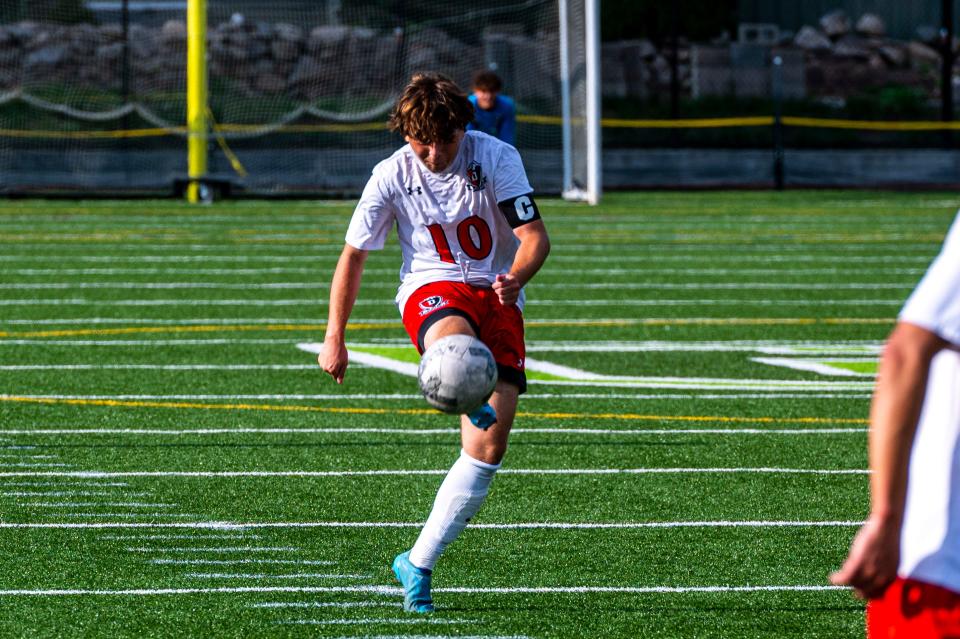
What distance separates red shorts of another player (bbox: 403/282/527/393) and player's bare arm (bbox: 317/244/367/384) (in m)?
0.21

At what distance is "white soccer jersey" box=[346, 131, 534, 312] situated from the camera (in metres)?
5.89

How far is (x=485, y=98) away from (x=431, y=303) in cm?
1131

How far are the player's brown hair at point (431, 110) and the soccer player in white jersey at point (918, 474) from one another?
9.08 feet

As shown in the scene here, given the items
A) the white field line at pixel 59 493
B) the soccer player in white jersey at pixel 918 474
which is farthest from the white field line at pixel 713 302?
the soccer player in white jersey at pixel 918 474

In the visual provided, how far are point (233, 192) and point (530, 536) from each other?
2243cm

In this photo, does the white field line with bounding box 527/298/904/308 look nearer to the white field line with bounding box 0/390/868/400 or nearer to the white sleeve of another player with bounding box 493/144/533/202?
the white field line with bounding box 0/390/868/400

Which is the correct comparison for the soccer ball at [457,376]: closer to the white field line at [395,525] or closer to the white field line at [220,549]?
the white field line at [220,549]

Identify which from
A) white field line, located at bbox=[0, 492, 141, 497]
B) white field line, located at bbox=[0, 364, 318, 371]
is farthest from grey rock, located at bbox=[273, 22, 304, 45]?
white field line, located at bbox=[0, 492, 141, 497]

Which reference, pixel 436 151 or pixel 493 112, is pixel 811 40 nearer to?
pixel 493 112

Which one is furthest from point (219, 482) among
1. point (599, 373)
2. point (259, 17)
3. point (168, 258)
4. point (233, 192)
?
point (259, 17)

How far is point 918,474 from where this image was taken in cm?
307

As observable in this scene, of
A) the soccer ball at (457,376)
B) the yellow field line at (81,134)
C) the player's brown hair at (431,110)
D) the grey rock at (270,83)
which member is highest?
the grey rock at (270,83)

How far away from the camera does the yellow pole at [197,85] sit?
84.4ft

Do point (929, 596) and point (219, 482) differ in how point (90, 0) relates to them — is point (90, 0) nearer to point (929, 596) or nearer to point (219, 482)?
point (219, 482)
